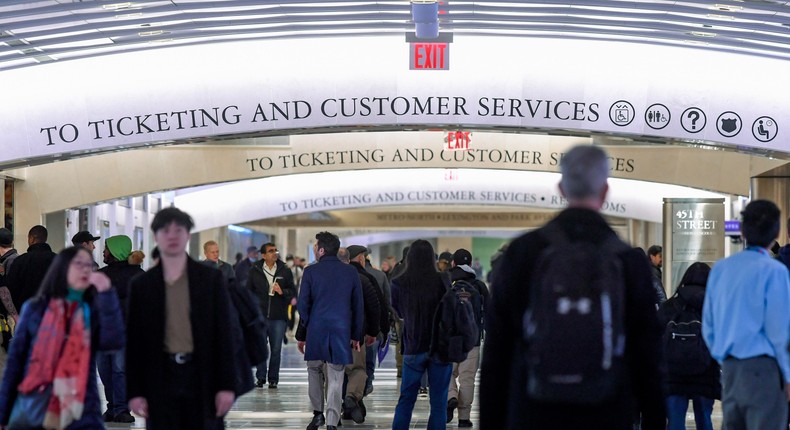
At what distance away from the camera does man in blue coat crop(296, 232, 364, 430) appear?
10344mm

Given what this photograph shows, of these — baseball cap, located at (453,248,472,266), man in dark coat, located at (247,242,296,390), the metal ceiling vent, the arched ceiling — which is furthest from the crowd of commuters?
man in dark coat, located at (247,242,296,390)

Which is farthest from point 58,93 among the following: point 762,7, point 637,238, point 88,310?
point 637,238

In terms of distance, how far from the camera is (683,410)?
Answer: 9055 millimetres

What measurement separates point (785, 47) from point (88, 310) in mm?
9303

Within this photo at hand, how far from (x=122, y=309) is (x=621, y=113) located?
238 inches

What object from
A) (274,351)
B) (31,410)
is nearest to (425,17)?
(274,351)

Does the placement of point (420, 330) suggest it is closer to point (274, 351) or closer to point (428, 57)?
point (428, 57)

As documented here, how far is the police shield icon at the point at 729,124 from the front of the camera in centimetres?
1433

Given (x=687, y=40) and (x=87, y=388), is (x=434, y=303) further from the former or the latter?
(x=687, y=40)

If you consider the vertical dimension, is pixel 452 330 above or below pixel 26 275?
below

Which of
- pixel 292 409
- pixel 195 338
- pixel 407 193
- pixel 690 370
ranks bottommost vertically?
pixel 292 409

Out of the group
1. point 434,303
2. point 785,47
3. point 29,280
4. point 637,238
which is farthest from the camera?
point 637,238

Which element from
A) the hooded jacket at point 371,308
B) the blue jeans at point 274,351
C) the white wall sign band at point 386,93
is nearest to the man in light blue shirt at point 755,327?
the hooded jacket at point 371,308

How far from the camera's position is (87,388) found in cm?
572
